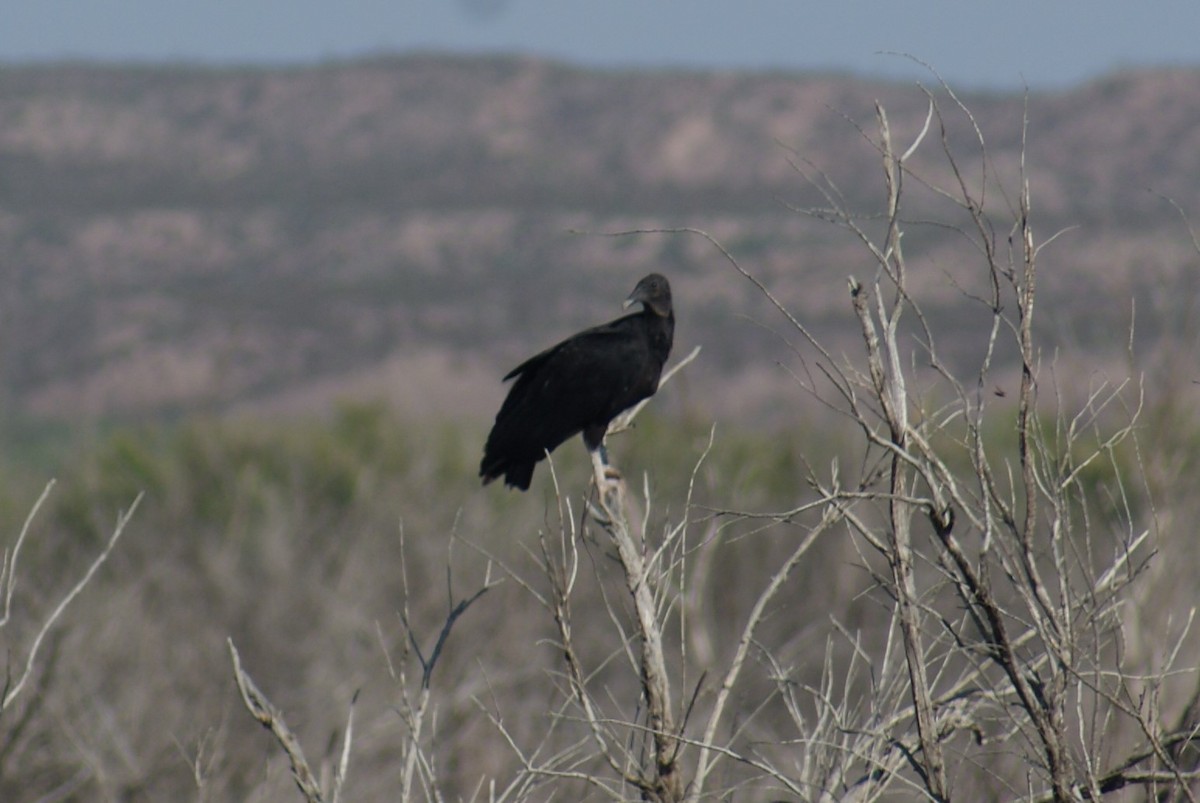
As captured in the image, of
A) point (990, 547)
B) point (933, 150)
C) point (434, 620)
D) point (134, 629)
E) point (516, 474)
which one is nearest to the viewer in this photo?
point (990, 547)

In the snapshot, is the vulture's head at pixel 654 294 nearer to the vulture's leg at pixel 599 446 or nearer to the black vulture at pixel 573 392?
the black vulture at pixel 573 392

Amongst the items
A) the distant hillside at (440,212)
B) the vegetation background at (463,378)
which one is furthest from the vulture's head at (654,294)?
the distant hillside at (440,212)

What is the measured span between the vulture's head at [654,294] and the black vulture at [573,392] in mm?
61

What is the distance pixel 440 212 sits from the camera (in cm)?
6562

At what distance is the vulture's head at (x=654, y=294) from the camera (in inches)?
238

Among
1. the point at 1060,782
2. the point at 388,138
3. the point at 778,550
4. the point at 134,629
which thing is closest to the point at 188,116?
the point at 388,138

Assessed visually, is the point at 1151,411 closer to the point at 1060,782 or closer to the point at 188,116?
the point at 1060,782

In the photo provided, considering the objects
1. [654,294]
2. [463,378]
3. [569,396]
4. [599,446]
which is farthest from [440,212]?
[569,396]

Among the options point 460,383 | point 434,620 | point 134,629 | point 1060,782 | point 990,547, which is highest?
point 990,547

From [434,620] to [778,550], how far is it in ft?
19.2

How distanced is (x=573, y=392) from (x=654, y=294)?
2.15ft

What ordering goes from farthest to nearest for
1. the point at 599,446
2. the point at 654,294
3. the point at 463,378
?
1. the point at 463,378
2. the point at 654,294
3. the point at 599,446

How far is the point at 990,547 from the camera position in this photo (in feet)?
10.5

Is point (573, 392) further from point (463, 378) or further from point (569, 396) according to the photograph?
point (463, 378)
